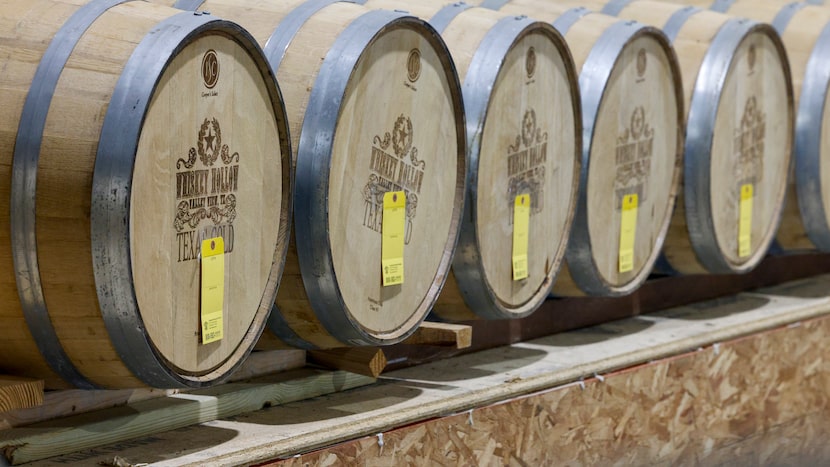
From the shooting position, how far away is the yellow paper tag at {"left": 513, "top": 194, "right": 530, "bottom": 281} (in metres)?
3.98

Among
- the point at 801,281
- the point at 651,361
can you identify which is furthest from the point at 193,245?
the point at 801,281

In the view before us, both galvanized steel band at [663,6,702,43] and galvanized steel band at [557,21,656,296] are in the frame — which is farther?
galvanized steel band at [663,6,702,43]

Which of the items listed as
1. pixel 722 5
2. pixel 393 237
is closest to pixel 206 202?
pixel 393 237

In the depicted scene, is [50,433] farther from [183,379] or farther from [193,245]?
[193,245]

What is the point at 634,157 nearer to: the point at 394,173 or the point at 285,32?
the point at 394,173

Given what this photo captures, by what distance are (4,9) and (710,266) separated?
2942 mm

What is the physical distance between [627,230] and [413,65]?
1322 mm

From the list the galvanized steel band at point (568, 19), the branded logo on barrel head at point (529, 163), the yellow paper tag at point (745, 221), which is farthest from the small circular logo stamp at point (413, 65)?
the yellow paper tag at point (745, 221)

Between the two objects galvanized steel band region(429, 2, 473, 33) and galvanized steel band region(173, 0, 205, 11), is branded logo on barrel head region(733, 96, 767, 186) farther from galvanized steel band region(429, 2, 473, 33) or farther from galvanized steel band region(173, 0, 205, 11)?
galvanized steel band region(173, 0, 205, 11)

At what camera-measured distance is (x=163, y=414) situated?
3240 mm

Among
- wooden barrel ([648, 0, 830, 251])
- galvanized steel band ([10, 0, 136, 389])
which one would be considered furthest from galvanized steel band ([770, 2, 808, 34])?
galvanized steel band ([10, 0, 136, 389])

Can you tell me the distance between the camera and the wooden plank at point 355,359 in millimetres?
3646

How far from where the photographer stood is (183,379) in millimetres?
2900

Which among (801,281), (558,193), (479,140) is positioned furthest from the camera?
(801,281)
